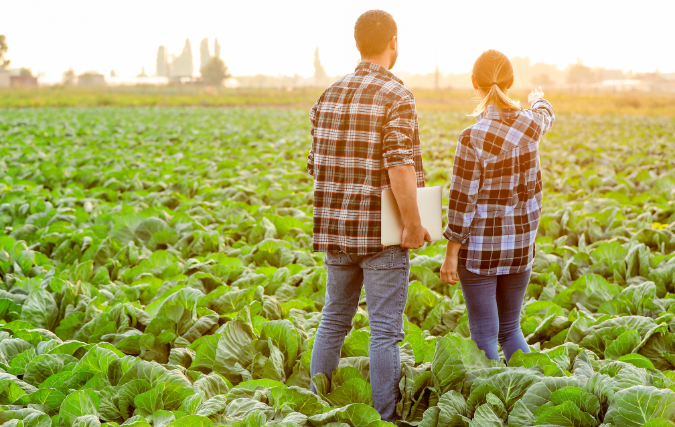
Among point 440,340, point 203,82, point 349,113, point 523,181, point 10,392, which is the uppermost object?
point 203,82

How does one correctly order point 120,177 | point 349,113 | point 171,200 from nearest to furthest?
point 349,113
point 171,200
point 120,177

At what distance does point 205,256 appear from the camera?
482cm

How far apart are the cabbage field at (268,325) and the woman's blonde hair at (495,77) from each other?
1000 mm

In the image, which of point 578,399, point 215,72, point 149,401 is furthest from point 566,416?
point 215,72

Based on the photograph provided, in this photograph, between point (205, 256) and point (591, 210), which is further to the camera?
point (591, 210)

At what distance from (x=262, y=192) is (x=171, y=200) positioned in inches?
43.6

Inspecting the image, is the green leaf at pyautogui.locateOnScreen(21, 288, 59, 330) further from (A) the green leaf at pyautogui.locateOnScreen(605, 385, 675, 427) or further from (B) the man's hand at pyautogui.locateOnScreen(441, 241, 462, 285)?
(A) the green leaf at pyautogui.locateOnScreen(605, 385, 675, 427)

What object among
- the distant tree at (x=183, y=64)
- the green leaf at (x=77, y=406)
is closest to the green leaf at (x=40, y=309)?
the green leaf at (x=77, y=406)

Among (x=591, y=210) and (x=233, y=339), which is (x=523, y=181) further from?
(x=591, y=210)

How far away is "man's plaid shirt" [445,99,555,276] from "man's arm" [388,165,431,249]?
24 cm

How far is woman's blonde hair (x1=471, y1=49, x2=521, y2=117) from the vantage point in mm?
2238

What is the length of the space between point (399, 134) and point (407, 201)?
0.80 feet

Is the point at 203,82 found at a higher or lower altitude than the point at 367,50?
higher

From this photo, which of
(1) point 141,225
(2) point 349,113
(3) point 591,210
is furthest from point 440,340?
(3) point 591,210
